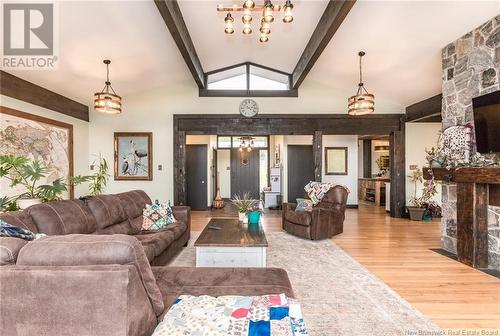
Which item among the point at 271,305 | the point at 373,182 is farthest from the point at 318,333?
the point at 373,182

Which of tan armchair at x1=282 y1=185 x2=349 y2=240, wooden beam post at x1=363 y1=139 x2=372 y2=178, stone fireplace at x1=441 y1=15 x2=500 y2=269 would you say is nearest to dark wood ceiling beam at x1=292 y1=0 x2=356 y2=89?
stone fireplace at x1=441 y1=15 x2=500 y2=269

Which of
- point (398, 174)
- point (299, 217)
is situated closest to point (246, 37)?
point (299, 217)

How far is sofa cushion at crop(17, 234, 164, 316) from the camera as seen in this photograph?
108 cm

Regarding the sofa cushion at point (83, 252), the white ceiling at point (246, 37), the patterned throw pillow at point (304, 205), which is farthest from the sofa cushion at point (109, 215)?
the patterned throw pillow at point (304, 205)

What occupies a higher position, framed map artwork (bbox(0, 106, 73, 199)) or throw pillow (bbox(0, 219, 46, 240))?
framed map artwork (bbox(0, 106, 73, 199))

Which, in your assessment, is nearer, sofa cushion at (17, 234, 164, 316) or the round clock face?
sofa cushion at (17, 234, 164, 316)

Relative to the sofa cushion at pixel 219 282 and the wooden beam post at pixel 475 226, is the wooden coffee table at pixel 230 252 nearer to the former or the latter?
the sofa cushion at pixel 219 282

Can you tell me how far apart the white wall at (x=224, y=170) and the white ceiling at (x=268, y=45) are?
13.6ft

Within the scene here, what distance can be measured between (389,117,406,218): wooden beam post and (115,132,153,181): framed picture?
236 inches

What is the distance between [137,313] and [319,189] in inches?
172

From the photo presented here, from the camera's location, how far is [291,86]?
248 inches

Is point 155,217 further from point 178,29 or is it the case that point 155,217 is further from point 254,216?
point 178,29

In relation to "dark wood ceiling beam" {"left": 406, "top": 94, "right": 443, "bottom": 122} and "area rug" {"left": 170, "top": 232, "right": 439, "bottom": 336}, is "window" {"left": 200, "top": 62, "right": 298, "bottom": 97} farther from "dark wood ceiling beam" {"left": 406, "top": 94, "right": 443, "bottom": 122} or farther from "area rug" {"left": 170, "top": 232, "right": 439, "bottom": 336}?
"area rug" {"left": 170, "top": 232, "right": 439, "bottom": 336}

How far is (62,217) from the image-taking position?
2.35 metres
